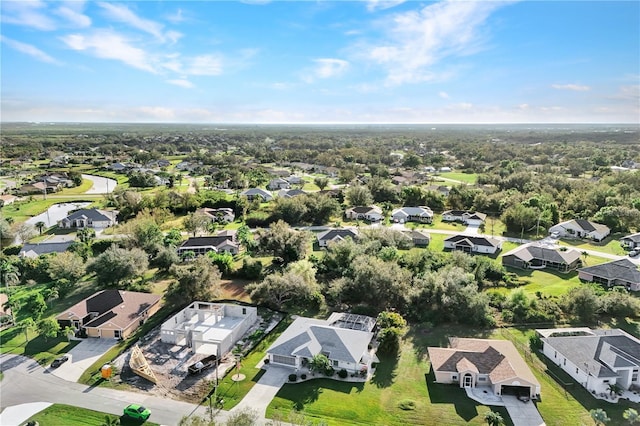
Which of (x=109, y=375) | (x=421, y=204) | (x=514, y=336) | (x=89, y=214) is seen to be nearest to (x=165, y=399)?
(x=109, y=375)

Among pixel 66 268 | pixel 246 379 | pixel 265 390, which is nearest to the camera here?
pixel 265 390

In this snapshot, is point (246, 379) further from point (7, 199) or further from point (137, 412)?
point (7, 199)

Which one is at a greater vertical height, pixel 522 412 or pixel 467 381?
pixel 467 381

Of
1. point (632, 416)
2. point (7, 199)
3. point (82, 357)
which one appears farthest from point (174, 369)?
point (7, 199)

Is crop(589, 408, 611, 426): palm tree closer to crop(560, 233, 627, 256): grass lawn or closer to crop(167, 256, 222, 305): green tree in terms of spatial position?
crop(167, 256, 222, 305): green tree

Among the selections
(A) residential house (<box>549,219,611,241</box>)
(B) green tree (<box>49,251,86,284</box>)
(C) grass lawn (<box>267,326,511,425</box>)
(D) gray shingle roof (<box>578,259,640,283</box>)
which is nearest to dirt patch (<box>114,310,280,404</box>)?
(C) grass lawn (<box>267,326,511,425</box>)

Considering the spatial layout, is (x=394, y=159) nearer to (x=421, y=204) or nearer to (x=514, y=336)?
(x=421, y=204)
